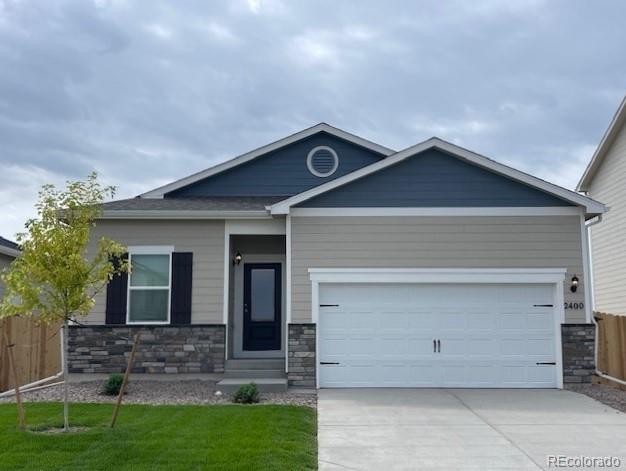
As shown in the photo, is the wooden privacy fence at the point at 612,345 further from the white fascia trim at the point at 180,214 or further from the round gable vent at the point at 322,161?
the white fascia trim at the point at 180,214

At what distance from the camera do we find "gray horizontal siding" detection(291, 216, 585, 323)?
444 inches

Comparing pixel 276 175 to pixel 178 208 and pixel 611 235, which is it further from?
pixel 611 235

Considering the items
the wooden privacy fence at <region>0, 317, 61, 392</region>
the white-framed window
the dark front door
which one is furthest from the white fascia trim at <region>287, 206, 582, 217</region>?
the wooden privacy fence at <region>0, 317, 61, 392</region>

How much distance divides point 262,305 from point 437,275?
13.1ft

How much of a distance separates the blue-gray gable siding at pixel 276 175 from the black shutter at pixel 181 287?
303cm

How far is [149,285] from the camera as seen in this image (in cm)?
1177

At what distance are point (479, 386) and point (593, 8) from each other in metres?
7.25

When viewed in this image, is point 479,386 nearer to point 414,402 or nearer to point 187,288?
point 414,402

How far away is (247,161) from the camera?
47.5 feet

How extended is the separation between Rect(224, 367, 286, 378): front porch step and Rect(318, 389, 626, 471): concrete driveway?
1.35 metres

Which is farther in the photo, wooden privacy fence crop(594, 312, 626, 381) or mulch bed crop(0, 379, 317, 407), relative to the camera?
wooden privacy fence crop(594, 312, 626, 381)

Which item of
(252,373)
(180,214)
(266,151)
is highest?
(266,151)

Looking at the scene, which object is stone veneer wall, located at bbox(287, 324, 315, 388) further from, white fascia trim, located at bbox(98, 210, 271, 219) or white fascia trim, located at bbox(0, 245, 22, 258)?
white fascia trim, located at bbox(0, 245, 22, 258)

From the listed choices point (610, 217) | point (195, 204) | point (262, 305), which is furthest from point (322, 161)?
point (610, 217)
